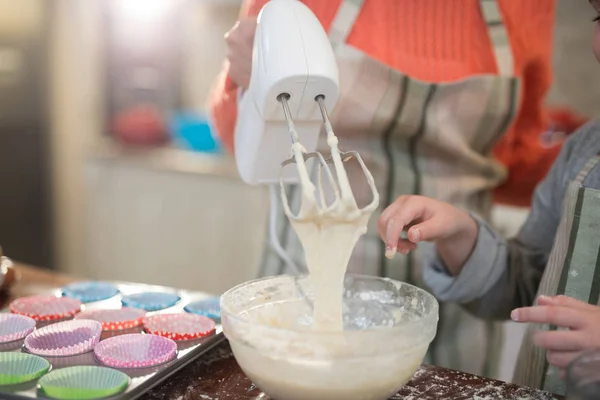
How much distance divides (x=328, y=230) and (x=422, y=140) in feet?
1.44

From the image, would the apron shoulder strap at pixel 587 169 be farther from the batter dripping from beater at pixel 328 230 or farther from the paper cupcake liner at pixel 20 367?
the paper cupcake liner at pixel 20 367

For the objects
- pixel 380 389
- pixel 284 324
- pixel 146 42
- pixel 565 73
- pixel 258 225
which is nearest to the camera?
pixel 380 389

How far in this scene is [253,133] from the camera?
765 mm

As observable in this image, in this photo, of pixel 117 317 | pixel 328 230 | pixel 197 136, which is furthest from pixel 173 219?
pixel 328 230

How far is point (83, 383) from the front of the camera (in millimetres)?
615

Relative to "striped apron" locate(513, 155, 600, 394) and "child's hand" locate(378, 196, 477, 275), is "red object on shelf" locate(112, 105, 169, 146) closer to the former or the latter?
"child's hand" locate(378, 196, 477, 275)

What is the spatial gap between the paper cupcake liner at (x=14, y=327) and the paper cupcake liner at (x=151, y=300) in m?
0.13

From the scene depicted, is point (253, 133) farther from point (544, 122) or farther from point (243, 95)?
point (544, 122)

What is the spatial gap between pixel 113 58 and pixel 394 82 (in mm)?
1899

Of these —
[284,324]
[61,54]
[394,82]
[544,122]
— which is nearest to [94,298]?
[284,324]

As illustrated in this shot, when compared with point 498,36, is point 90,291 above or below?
below

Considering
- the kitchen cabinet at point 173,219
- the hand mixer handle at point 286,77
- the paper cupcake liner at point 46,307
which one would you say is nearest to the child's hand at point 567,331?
the hand mixer handle at point 286,77

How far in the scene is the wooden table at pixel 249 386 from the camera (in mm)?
656

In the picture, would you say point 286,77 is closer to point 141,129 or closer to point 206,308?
point 206,308
